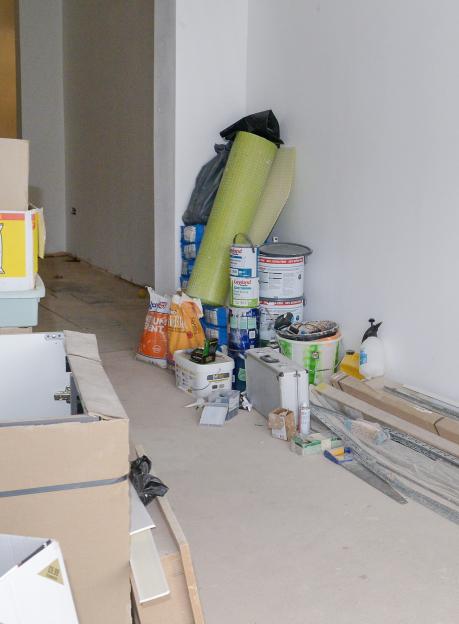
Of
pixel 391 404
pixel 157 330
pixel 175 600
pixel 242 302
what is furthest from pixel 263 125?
pixel 175 600

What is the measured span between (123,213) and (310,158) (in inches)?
133

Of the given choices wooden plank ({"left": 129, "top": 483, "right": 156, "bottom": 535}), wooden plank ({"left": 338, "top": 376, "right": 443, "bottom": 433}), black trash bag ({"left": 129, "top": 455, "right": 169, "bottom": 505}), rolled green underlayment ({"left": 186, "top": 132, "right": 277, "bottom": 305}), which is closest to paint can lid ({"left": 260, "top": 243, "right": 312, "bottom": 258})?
rolled green underlayment ({"left": 186, "top": 132, "right": 277, "bottom": 305})

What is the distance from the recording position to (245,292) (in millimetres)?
3893

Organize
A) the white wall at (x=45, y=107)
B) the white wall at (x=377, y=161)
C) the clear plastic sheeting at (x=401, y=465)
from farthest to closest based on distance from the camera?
the white wall at (x=45, y=107), the white wall at (x=377, y=161), the clear plastic sheeting at (x=401, y=465)

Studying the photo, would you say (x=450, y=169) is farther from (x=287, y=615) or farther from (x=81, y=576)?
(x=81, y=576)

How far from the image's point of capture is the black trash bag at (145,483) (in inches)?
84.7

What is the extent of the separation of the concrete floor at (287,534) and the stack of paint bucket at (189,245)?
1.09m

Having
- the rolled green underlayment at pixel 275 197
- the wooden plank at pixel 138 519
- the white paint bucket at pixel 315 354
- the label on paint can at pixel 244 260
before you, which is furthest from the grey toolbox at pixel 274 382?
the wooden plank at pixel 138 519

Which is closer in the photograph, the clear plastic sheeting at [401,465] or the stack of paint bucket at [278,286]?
the clear plastic sheeting at [401,465]

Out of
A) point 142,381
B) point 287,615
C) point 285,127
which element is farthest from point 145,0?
point 287,615

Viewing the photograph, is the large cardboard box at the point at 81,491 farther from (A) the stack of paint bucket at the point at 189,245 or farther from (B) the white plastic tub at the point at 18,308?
(A) the stack of paint bucket at the point at 189,245

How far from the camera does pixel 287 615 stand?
1.96m

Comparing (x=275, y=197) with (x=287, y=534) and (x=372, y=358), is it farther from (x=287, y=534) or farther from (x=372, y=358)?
(x=287, y=534)

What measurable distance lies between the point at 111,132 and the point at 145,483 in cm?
563
